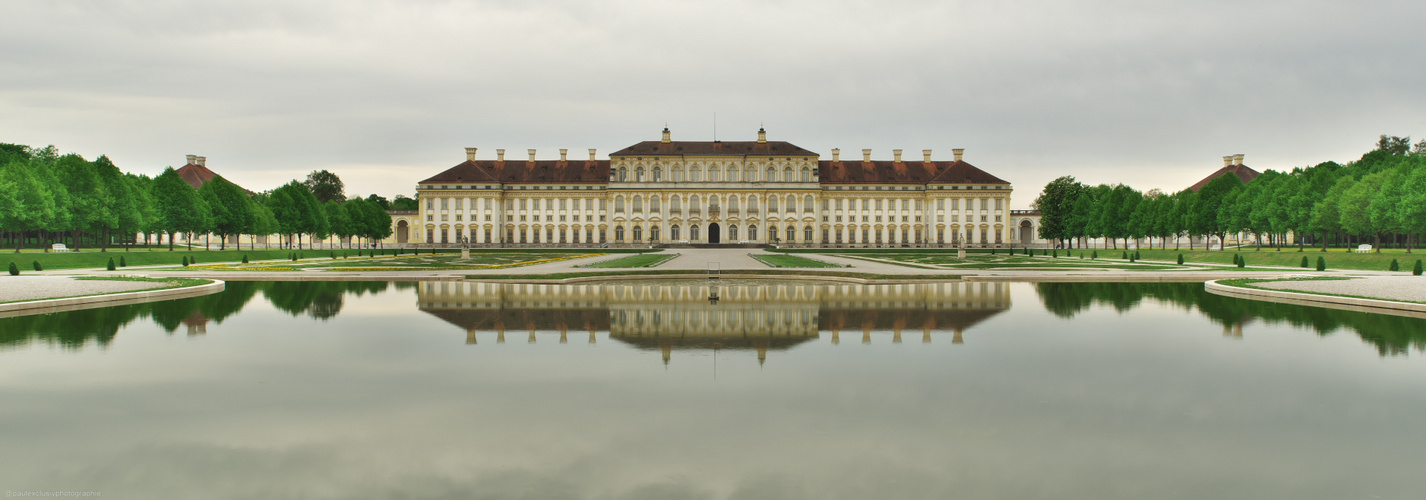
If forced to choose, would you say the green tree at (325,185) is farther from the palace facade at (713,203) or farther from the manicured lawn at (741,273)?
the manicured lawn at (741,273)

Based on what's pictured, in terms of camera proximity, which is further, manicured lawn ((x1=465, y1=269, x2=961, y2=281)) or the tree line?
the tree line

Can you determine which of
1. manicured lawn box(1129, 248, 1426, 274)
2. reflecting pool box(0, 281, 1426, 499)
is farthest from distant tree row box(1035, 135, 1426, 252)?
reflecting pool box(0, 281, 1426, 499)

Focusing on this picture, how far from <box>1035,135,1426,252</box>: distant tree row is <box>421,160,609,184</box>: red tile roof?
2235 inches

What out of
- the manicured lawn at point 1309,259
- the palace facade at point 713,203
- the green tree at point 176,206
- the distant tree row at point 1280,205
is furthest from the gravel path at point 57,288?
the palace facade at point 713,203

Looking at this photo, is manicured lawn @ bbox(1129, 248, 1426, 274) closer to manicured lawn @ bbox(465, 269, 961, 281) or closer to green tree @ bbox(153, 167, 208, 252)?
manicured lawn @ bbox(465, 269, 961, 281)

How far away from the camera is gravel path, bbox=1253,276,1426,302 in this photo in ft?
62.7

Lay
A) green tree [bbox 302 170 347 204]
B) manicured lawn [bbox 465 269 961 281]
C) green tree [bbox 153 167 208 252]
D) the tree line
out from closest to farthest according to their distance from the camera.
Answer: manicured lawn [bbox 465 269 961 281] → the tree line → green tree [bbox 153 167 208 252] → green tree [bbox 302 170 347 204]

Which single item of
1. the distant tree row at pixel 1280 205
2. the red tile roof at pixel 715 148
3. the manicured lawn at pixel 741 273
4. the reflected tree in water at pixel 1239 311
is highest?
the red tile roof at pixel 715 148

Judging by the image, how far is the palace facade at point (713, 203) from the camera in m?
101

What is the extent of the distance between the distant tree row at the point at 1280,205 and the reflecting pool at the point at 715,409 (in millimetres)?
43629

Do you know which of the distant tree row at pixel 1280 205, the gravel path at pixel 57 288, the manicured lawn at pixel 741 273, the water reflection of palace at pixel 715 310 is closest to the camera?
the water reflection of palace at pixel 715 310

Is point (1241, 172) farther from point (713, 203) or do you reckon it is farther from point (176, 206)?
point (176, 206)

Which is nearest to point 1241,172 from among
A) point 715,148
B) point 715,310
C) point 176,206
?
point 715,148

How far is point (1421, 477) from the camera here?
5.77 m
